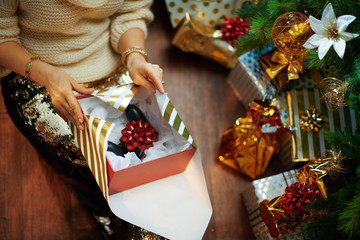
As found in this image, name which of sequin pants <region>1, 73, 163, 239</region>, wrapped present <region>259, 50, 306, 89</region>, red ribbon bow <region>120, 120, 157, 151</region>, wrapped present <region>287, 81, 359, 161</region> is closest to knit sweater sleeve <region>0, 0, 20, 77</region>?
sequin pants <region>1, 73, 163, 239</region>

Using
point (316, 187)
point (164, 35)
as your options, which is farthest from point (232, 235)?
point (164, 35)

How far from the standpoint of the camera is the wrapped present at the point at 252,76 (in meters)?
1.17

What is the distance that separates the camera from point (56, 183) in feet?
3.91

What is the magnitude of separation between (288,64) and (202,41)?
416 millimetres

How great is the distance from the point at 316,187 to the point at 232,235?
1.38 ft

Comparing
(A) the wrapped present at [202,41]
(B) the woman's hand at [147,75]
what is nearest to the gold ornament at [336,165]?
(B) the woman's hand at [147,75]

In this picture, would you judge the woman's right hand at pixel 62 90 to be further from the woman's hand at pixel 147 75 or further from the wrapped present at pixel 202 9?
the wrapped present at pixel 202 9

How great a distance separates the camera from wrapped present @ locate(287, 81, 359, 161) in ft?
3.59

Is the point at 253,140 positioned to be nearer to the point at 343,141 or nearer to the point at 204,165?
the point at 204,165

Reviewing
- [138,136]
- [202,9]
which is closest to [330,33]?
[138,136]

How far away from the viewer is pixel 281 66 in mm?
1058

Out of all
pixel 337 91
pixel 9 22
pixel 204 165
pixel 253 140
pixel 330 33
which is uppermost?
pixel 330 33

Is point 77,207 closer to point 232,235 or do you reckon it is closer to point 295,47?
point 232,235

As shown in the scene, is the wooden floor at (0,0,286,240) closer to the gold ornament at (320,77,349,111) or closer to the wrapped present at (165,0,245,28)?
the wrapped present at (165,0,245,28)
